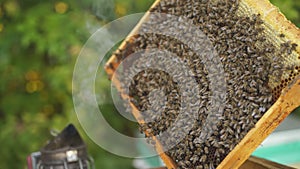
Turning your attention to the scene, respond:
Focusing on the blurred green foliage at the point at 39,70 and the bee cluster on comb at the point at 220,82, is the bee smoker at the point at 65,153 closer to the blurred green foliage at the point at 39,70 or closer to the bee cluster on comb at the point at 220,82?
the bee cluster on comb at the point at 220,82

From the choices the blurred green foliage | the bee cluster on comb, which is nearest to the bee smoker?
the bee cluster on comb

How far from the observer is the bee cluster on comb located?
7.02 ft

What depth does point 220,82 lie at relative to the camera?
226 centimetres

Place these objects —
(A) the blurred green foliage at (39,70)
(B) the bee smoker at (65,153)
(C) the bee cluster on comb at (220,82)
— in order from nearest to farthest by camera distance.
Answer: (C) the bee cluster on comb at (220,82)
(B) the bee smoker at (65,153)
(A) the blurred green foliage at (39,70)

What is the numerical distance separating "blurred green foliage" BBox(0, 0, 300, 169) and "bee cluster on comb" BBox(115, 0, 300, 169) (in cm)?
244

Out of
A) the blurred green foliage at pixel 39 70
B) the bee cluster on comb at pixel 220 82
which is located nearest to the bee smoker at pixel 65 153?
the bee cluster on comb at pixel 220 82

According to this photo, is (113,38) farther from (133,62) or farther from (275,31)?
(275,31)

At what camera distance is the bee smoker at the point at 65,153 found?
2.86 meters

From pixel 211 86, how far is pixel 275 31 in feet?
A: 1.12

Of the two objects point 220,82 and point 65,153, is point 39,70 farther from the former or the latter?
point 220,82

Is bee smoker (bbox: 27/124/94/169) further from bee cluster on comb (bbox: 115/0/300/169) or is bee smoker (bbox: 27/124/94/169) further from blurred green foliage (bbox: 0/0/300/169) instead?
blurred green foliage (bbox: 0/0/300/169)

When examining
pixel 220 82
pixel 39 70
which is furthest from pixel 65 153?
pixel 39 70

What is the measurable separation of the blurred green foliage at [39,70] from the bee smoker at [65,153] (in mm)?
1983

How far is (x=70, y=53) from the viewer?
5.51 m
